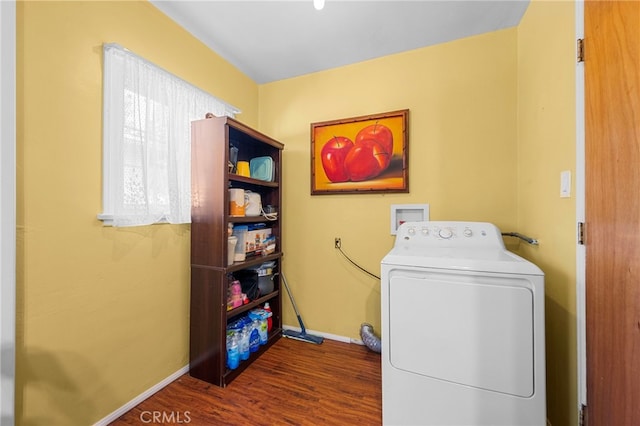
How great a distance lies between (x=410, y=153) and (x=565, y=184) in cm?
107

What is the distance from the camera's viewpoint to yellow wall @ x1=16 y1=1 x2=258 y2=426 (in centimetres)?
110

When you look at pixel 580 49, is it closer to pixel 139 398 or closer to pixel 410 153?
pixel 410 153

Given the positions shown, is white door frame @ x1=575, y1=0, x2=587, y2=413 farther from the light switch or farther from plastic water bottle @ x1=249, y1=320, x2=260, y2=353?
plastic water bottle @ x1=249, y1=320, x2=260, y2=353

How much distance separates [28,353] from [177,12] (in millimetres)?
2084

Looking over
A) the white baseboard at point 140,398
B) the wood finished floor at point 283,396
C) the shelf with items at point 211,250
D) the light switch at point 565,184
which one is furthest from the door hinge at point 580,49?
the white baseboard at point 140,398

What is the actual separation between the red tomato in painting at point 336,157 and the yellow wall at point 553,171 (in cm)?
128

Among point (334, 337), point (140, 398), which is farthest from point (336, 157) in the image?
point (140, 398)

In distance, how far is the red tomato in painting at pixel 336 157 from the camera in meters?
2.26

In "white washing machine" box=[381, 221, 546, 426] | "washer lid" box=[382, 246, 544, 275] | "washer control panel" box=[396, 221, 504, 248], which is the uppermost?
"washer control panel" box=[396, 221, 504, 248]

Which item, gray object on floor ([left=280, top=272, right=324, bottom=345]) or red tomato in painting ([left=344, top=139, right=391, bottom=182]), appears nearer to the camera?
red tomato in painting ([left=344, top=139, right=391, bottom=182])

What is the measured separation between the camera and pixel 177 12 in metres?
1.69

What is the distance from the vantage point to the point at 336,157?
2.29 m

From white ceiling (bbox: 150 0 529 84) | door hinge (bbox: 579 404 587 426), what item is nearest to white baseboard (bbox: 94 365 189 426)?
door hinge (bbox: 579 404 587 426)

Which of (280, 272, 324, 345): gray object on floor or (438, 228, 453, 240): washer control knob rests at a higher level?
(438, 228, 453, 240): washer control knob
